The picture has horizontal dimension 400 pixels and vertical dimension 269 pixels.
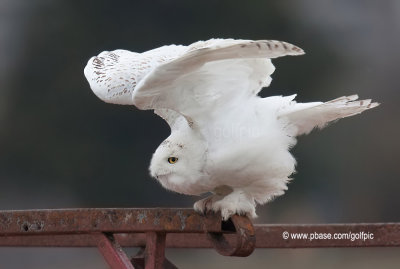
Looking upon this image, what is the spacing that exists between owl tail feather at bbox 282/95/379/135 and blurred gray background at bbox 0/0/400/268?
619 cm

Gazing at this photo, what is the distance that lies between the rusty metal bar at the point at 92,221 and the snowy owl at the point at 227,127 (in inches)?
7.6

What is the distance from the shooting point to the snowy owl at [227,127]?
13.2 ft

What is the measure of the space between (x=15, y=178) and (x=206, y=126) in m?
8.14

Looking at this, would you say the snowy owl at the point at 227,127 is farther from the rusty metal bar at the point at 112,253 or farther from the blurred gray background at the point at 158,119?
the blurred gray background at the point at 158,119

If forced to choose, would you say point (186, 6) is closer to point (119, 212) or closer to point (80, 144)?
point (80, 144)

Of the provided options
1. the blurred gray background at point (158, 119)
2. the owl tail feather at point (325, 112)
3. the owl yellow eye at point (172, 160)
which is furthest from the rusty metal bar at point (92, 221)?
the blurred gray background at point (158, 119)

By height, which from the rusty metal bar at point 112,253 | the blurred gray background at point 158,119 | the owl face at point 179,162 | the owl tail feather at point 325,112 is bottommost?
the rusty metal bar at point 112,253

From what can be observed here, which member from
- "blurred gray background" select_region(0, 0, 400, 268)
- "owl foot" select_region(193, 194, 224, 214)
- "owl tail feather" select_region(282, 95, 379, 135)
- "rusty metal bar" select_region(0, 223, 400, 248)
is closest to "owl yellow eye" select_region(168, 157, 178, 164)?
"owl foot" select_region(193, 194, 224, 214)

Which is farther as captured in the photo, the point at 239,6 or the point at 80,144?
the point at 239,6

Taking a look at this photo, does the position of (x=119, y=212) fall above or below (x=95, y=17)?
below

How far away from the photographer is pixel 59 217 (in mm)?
3867

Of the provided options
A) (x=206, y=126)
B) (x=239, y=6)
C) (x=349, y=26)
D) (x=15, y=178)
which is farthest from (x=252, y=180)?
(x=239, y=6)

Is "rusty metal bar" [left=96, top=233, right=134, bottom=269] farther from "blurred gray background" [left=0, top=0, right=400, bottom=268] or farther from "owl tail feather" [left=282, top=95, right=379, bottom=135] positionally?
"blurred gray background" [left=0, top=0, right=400, bottom=268]

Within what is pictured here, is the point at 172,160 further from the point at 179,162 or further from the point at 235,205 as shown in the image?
the point at 235,205
